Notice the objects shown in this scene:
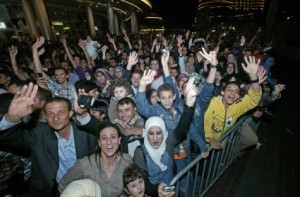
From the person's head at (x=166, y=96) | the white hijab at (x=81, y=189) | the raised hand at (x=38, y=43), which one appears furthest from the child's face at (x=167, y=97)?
the raised hand at (x=38, y=43)

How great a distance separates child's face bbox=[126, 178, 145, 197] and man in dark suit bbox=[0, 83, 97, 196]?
90cm

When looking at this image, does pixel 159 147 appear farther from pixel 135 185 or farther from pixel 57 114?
pixel 57 114

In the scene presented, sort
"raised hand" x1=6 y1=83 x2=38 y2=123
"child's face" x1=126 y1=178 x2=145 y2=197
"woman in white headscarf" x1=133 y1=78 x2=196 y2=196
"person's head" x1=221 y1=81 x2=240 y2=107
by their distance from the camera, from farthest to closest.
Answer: "person's head" x1=221 y1=81 x2=240 y2=107 < "woman in white headscarf" x1=133 y1=78 x2=196 y2=196 < "child's face" x1=126 y1=178 x2=145 y2=197 < "raised hand" x1=6 y1=83 x2=38 y2=123

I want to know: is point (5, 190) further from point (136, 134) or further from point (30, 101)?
point (136, 134)

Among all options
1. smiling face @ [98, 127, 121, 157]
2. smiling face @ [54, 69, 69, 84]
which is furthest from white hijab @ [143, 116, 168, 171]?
smiling face @ [54, 69, 69, 84]

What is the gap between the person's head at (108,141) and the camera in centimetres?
266

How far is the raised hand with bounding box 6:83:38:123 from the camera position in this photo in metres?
A: 2.32

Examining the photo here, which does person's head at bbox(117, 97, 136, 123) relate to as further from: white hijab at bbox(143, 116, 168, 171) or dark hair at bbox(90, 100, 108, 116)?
white hijab at bbox(143, 116, 168, 171)

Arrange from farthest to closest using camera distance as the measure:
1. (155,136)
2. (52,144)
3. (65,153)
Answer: (155,136) → (65,153) → (52,144)

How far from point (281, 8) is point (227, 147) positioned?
38.0 m

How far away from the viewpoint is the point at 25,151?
2.93m

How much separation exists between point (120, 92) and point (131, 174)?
2.14 meters

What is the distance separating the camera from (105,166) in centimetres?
264

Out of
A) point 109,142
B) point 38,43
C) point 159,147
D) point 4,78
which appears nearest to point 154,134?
point 159,147
